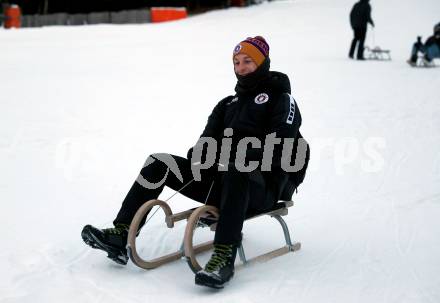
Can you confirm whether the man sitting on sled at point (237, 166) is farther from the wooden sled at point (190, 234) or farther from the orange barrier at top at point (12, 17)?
the orange barrier at top at point (12, 17)

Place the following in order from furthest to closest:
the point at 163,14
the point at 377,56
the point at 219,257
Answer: the point at 163,14
the point at 377,56
the point at 219,257

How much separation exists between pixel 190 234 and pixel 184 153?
386 cm

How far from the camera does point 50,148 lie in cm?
747

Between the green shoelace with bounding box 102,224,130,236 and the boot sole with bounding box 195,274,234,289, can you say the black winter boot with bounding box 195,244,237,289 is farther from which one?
the green shoelace with bounding box 102,224,130,236

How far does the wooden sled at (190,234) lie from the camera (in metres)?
3.68

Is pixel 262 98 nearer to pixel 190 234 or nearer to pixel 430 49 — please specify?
pixel 190 234

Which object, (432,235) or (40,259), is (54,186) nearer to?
(40,259)

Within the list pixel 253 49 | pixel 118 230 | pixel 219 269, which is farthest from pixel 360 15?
pixel 219 269

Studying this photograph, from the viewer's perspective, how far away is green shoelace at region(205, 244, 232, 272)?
11.6 feet

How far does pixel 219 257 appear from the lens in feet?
11.7

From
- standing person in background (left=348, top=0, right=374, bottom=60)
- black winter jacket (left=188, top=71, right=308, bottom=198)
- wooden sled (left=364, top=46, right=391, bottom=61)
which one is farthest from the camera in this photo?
wooden sled (left=364, top=46, right=391, bottom=61)

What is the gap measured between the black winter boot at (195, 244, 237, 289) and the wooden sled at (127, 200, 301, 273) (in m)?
0.18

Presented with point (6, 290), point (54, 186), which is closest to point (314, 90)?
point (54, 186)

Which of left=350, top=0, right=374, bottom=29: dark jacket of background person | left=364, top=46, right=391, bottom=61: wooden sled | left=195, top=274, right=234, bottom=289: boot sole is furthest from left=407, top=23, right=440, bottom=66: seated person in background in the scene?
left=195, top=274, right=234, bottom=289: boot sole
